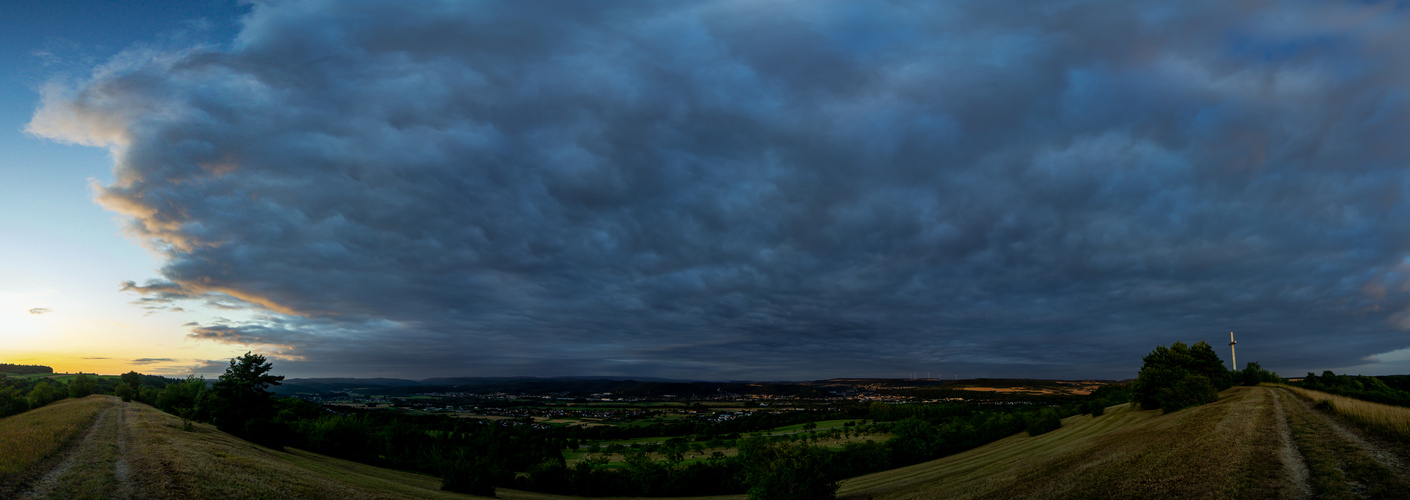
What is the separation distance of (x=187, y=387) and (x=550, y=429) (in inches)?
3060

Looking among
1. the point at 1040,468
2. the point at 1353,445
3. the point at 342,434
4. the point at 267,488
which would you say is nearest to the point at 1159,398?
the point at 1040,468

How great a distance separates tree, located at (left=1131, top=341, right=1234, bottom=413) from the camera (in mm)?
54312

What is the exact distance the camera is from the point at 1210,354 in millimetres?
82312

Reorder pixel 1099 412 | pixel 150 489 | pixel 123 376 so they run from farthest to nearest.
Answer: pixel 123 376 < pixel 1099 412 < pixel 150 489

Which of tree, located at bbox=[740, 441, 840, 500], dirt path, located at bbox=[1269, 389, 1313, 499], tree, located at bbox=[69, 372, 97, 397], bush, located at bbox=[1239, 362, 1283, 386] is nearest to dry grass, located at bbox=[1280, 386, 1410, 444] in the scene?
dirt path, located at bbox=[1269, 389, 1313, 499]

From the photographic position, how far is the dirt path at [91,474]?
19.9m

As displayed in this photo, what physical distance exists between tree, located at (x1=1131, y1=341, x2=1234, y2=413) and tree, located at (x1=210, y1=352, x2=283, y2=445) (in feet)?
311

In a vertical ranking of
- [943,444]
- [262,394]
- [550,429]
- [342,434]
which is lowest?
[550,429]

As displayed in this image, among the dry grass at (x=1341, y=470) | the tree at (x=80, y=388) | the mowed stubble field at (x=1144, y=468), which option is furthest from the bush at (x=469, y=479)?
the tree at (x=80, y=388)

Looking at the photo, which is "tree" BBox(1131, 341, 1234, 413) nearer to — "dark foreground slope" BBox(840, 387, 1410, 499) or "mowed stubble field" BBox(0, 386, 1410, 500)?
"dark foreground slope" BBox(840, 387, 1410, 499)

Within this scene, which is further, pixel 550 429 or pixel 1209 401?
pixel 550 429

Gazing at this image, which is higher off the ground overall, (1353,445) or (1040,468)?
(1353,445)

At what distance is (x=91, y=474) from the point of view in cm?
2328

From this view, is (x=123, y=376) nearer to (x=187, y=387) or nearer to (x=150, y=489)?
(x=187, y=387)
